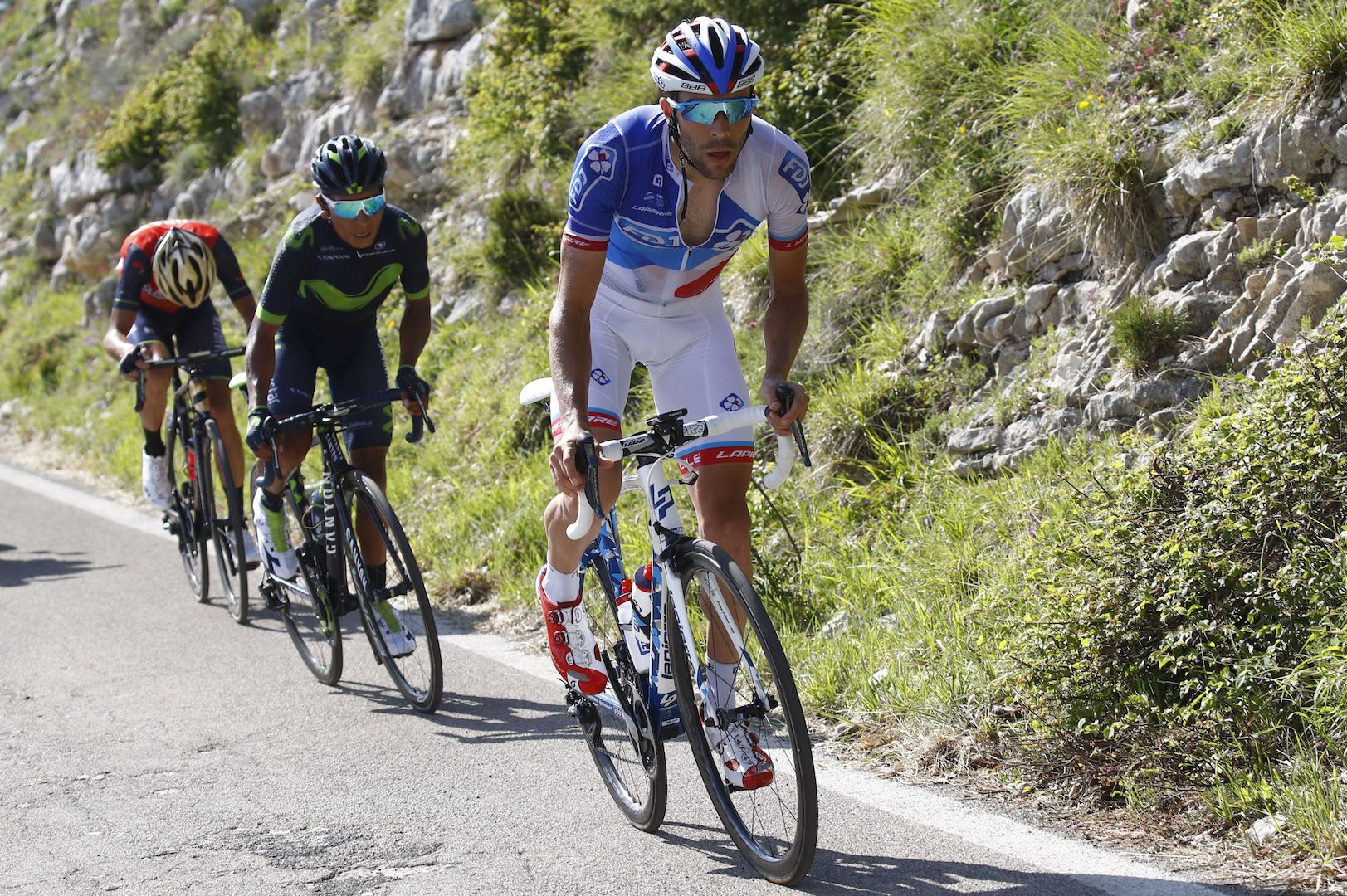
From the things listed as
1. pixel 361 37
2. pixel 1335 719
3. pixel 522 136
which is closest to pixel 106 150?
pixel 361 37

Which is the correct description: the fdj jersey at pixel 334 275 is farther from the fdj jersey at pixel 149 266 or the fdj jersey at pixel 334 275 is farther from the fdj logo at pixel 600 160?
the fdj logo at pixel 600 160

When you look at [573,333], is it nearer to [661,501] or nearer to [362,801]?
[661,501]

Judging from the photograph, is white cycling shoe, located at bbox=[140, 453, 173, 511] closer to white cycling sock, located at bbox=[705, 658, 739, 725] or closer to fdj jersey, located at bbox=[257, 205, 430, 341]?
fdj jersey, located at bbox=[257, 205, 430, 341]

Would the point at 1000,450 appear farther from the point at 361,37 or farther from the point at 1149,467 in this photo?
the point at 361,37

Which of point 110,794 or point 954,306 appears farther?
point 954,306

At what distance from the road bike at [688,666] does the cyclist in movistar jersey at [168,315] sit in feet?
12.8

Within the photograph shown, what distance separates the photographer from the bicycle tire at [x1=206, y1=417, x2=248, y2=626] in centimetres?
707

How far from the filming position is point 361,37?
1655 cm

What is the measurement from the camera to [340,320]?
6.23 m

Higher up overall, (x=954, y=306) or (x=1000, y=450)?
(x=954, y=306)

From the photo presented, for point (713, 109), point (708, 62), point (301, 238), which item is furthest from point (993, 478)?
point (301, 238)

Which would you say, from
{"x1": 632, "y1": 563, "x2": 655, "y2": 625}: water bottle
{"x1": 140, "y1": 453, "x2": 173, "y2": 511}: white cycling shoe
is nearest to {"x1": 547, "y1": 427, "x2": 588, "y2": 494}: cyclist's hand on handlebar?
{"x1": 632, "y1": 563, "x2": 655, "y2": 625}: water bottle

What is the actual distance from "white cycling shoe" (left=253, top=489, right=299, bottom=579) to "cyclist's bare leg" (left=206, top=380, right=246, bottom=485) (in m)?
1.10

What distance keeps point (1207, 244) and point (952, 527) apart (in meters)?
1.66
